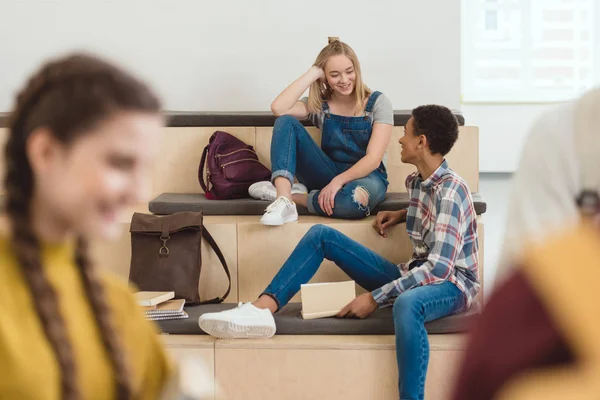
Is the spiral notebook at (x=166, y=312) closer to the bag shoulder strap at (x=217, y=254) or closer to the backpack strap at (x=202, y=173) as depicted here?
the bag shoulder strap at (x=217, y=254)

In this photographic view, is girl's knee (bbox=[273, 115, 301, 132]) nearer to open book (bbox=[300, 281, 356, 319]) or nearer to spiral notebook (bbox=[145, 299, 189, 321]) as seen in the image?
open book (bbox=[300, 281, 356, 319])

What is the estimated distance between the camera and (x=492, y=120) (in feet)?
17.3

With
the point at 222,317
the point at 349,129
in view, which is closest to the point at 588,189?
the point at 222,317

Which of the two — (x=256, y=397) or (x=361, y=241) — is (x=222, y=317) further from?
(x=361, y=241)

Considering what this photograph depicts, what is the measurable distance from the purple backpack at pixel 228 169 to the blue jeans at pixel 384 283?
0.59m

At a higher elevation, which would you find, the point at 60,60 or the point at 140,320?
the point at 60,60

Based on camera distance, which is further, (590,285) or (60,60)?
(60,60)

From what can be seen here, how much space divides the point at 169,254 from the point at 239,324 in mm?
438

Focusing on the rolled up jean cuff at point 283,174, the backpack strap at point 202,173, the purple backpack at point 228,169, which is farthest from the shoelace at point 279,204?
the backpack strap at point 202,173

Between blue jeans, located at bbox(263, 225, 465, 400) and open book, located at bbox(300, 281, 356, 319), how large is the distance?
61mm

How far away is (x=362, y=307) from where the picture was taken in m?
2.78

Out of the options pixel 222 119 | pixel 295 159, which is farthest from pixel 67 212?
pixel 222 119

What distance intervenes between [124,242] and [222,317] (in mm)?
678

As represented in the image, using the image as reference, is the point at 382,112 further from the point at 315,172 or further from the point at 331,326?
the point at 331,326
